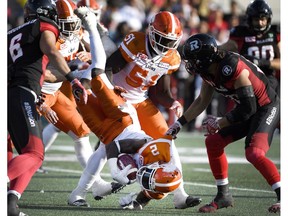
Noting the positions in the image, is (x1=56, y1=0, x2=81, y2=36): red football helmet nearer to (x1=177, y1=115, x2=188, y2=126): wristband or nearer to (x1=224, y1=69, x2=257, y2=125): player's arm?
(x1=177, y1=115, x2=188, y2=126): wristband

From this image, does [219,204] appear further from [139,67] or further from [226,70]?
[139,67]

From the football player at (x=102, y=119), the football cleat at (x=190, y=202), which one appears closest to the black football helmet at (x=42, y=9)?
the football player at (x=102, y=119)

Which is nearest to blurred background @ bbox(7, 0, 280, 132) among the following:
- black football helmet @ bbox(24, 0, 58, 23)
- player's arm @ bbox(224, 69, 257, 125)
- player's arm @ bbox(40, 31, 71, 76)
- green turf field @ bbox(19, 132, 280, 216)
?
green turf field @ bbox(19, 132, 280, 216)

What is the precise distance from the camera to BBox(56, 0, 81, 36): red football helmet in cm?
662

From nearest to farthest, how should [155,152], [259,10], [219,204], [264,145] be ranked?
[155,152] → [264,145] → [219,204] → [259,10]

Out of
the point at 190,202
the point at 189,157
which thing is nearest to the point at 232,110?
the point at 190,202

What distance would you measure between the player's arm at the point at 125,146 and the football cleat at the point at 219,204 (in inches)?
29.1

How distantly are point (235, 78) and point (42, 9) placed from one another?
1.62 metres

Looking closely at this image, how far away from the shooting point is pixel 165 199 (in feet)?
22.6

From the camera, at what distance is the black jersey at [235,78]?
601 cm

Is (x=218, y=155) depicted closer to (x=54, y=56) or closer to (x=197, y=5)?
(x=54, y=56)

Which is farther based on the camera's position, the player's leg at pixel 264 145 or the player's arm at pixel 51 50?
the player's leg at pixel 264 145

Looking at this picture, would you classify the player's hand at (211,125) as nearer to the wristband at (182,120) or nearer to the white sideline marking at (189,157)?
the wristband at (182,120)
